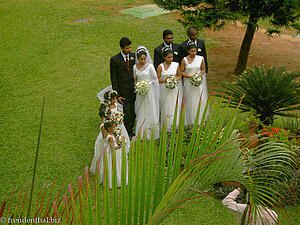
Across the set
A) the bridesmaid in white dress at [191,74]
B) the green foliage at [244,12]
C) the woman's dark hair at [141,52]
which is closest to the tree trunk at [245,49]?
the green foliage at [244,12]

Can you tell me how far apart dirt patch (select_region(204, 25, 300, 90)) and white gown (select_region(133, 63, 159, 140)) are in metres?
3.13

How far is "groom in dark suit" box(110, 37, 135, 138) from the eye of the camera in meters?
6.66

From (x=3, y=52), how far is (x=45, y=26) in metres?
2.85

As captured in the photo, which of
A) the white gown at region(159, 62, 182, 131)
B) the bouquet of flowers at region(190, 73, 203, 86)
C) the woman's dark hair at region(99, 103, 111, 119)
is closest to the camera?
the woman's dark hair at region(99, 103, 111, 119)

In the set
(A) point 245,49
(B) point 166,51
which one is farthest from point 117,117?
(A) point 245,49

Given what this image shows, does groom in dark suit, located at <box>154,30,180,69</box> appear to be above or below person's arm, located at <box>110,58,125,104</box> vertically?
above

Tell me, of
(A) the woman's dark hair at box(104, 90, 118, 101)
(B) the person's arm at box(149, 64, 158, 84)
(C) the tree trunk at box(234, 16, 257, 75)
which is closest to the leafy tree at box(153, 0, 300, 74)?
(C) the tree trunk at box(234, 16, 257, 75)

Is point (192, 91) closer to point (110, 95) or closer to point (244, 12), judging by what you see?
point (110, 95)

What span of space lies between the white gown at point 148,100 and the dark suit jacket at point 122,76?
0.44ft

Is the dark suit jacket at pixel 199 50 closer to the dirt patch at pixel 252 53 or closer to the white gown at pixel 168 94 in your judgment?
the white gown at pixel 168 94

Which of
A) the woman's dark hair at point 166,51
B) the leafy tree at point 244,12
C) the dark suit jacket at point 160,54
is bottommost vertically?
the dark suit jacket at point 160,54

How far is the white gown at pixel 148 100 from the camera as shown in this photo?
263 inches

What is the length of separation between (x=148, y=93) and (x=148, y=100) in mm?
150

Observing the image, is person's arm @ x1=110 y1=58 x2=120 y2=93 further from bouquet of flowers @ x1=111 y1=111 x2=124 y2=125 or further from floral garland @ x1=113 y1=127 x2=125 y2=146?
floral garland @ x1=113 y1=127 x2=125 y2=146
